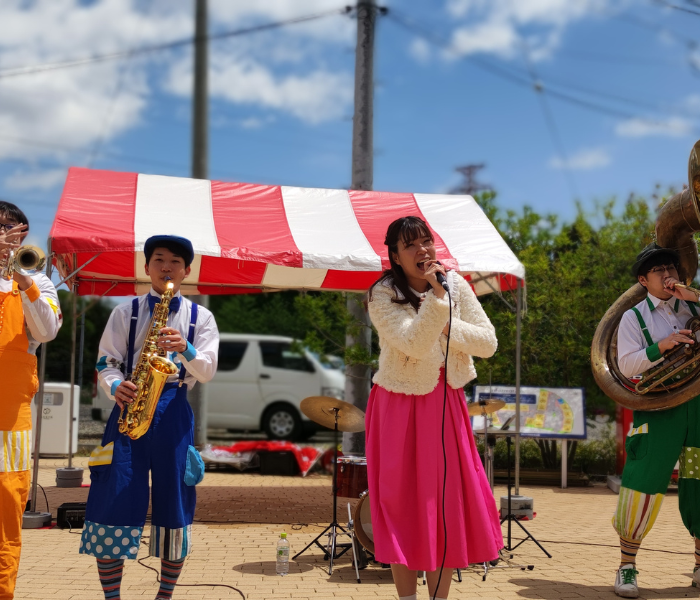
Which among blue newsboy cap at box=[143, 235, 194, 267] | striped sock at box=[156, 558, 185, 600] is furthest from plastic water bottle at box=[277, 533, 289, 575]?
blue newsboy cap at box=[143, 235, 194, 267]

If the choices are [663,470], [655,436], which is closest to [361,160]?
[655,436]

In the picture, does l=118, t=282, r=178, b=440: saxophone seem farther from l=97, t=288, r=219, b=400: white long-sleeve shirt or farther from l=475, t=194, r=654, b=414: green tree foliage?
l=475, t=194, r=654, b=414: green tree foliage

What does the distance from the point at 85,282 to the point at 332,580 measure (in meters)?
4.75

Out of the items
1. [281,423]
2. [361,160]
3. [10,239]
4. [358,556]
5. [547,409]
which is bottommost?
[281,423]

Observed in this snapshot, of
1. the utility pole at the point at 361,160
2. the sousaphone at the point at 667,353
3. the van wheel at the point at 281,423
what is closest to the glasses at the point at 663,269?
the sousaphone at the point at 667,353

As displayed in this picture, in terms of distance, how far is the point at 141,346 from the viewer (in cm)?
357

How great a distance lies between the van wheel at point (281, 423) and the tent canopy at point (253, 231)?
6045mm

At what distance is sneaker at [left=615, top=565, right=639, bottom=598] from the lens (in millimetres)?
4348

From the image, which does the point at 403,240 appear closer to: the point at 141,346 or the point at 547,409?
the point at 141,346

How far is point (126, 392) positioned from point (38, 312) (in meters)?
0.58

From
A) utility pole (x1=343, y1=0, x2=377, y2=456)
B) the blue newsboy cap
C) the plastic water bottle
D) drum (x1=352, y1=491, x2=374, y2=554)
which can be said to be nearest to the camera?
the blue newsboy cap

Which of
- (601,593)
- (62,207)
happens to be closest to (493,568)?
(601,593)

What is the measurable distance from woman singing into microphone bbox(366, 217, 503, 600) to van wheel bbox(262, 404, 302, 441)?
10924mm

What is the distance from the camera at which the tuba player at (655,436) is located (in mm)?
4391
